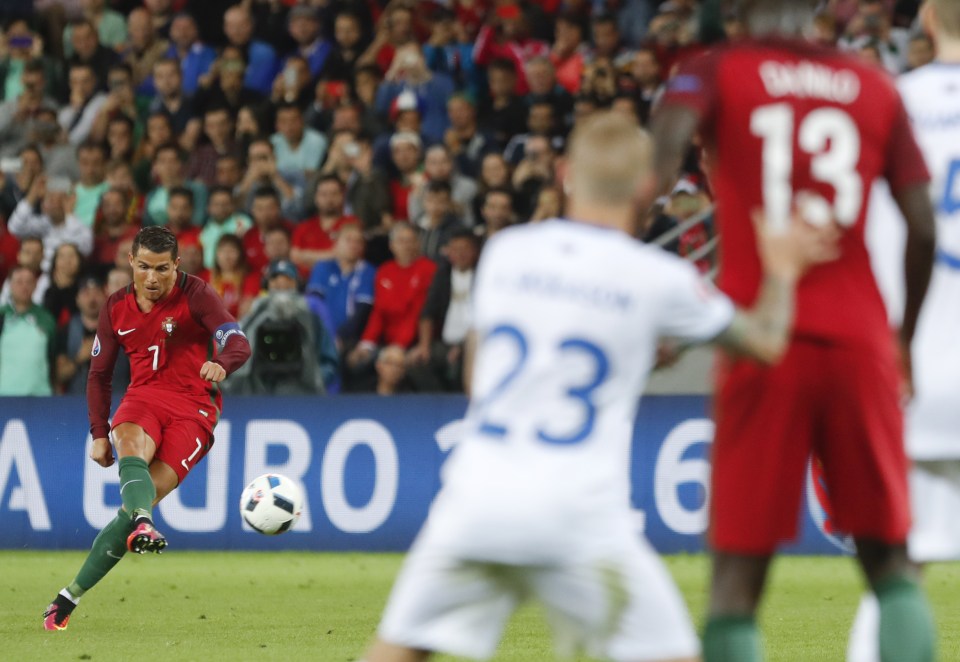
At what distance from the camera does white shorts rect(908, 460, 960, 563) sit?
5.60 m

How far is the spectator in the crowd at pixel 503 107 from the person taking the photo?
17.0 meters

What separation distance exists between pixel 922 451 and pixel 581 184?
186 centimetres

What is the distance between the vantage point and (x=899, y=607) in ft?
15.6

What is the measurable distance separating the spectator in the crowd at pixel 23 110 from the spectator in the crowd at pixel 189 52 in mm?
1445

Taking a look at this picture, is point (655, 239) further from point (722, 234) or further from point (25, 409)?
point (722, 234)

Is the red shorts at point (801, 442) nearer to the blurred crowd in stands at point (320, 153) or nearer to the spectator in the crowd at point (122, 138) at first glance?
the blurred crowd in stands at point (320, 153)

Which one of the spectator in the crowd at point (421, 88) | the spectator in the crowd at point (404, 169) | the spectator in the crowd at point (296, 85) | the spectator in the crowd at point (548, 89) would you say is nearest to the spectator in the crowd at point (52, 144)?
the spectator in the crowd at point (296, 85)

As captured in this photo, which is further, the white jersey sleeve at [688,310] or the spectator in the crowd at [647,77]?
the spectator in the crowd at [647,77]

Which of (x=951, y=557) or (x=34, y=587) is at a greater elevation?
(x=951, y=557)

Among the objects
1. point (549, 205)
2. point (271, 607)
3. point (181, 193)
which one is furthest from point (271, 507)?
point (181, 193)

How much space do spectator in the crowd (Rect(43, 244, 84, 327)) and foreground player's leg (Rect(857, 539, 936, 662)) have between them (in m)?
12.5

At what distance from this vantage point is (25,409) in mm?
14703

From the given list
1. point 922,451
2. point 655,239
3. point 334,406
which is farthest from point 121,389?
point 922,451

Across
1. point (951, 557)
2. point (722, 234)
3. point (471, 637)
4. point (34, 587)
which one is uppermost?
point (722, 234)
